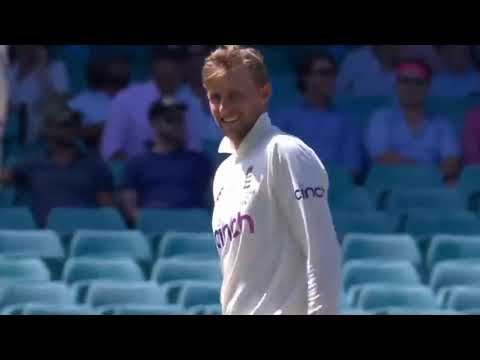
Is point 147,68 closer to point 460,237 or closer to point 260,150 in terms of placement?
point 460,237

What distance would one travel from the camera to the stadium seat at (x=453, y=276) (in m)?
7.01

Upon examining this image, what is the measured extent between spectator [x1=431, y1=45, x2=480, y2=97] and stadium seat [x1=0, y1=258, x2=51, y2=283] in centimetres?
374

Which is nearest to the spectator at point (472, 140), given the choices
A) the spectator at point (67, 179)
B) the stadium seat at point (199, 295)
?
the spectator at point (67, 179)

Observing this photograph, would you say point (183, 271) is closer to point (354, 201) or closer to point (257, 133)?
point (354, 201)

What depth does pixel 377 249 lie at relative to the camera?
7.41 meters

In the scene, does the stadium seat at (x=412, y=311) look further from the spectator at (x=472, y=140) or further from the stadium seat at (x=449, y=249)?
the spectator at (x=472, y=140)

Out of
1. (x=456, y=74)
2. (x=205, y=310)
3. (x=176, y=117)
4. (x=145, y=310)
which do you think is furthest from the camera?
(x=456, y=74)

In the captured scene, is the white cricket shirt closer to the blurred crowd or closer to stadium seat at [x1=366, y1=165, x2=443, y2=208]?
the blurred crowd

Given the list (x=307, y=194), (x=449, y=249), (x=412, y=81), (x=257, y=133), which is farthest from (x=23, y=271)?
(x=307, y=194)

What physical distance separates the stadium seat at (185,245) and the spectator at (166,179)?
74 cm

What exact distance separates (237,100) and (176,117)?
5109 mm

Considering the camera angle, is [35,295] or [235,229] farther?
[35,295]
